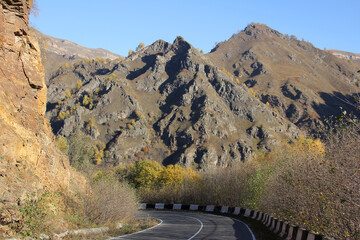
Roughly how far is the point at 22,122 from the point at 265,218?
18081 mm

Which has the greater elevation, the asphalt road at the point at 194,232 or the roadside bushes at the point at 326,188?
the roadside bushes at the point at 326,188

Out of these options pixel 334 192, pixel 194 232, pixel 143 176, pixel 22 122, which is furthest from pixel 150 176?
pixel 334 192

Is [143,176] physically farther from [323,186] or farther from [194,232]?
[323,186]

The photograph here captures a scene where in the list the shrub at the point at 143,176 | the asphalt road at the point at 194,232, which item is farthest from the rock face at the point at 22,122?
the shrub at the point at 143,176

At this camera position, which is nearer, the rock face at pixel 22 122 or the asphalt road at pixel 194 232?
the rock face at pixel 22 122

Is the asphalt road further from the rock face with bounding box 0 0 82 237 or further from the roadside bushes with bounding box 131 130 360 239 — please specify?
the rock face with bounding box 0 0 82 237

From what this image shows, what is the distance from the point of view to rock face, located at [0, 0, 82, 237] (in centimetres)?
1325

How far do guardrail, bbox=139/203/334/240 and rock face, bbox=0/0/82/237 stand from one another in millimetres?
10003

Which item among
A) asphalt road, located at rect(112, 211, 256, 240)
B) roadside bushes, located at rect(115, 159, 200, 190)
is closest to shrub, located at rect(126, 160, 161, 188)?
roadside bushes, located at rect(115, 159, 200, 190)

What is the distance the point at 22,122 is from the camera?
1593 cm

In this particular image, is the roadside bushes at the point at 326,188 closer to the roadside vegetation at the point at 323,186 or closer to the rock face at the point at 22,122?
the roadside vegetation at the point at 323,186

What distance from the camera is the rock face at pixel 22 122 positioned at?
1325 cm

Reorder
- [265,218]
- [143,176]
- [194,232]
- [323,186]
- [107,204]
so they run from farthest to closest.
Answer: [143,176], [265,218], [194,232], [107,204], [323,186]

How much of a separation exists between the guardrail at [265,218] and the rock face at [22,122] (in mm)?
10003
